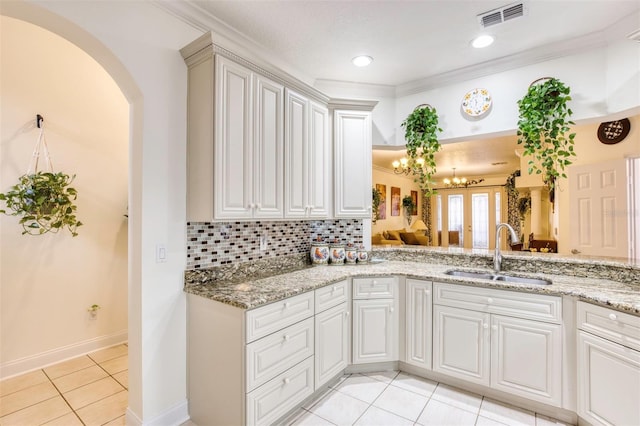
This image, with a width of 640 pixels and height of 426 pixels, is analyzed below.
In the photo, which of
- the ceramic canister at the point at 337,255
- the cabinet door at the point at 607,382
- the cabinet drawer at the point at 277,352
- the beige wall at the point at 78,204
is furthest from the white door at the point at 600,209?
the beige wall at the point at 78,204

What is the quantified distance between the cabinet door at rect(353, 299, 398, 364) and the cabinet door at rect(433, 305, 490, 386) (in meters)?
0.34

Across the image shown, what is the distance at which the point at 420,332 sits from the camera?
8.12 ft

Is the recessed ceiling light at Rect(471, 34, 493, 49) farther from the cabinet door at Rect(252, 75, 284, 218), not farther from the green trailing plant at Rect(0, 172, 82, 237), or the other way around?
the green trailing plant at Rect(0, 172, 82, 237)

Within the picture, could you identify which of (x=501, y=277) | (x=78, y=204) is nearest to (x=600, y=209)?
(x=501, y=277)

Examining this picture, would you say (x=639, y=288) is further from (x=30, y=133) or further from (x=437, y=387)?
(x=30, y=133)

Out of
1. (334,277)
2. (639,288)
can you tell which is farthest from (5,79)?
(639,288)

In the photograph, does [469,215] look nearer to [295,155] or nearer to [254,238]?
[295,155]

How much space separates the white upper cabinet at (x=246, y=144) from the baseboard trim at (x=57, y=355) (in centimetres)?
224

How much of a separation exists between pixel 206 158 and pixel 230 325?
3.35 ft

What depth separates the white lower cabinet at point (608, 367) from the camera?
162 centimetres

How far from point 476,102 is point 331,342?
8.20 ft

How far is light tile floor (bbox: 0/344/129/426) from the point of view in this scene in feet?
6.54

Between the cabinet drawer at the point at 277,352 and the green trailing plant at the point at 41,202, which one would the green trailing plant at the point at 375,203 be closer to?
the cabinet drawer at the point at 277,352

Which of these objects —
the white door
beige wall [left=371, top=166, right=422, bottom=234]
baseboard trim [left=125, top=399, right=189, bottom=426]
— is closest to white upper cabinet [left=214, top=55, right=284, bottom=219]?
baseboard trim [left=125, top=399, right=189, bottom=426]
